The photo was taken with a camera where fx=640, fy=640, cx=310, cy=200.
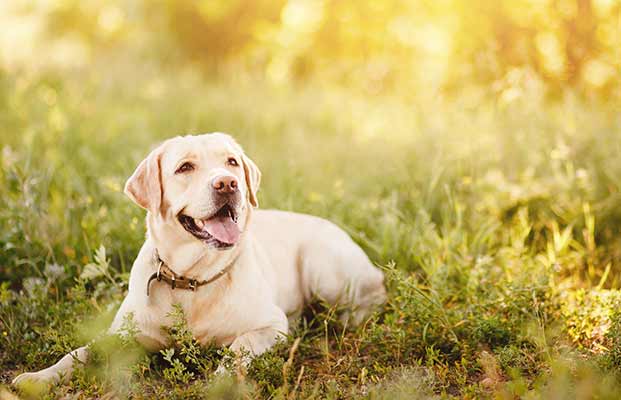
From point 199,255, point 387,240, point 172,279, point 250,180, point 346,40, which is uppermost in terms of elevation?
point 346,40

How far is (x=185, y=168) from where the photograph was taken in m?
2.96

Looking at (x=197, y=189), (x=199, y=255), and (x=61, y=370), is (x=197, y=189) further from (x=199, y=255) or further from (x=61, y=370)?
A: (x=61, y=370)

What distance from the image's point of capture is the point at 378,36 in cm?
1041

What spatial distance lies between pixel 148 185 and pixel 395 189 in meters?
2.37

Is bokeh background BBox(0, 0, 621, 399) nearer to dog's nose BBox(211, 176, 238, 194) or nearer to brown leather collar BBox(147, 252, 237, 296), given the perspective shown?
brown leather collar BBox(147, 252, 237, 296)

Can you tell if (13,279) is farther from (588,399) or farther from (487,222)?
(588,399)

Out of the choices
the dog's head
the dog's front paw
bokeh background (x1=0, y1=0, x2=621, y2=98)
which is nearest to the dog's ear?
the dog's head

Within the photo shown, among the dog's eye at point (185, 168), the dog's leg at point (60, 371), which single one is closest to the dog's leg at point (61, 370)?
the dog's leg at point (60, 371)

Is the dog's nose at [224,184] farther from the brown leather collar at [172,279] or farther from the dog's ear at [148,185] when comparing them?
the brown leather collar at [172,279]

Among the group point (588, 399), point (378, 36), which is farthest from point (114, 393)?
point (378, 36)

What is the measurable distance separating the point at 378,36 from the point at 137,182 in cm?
811

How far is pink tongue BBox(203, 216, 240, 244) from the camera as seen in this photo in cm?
281

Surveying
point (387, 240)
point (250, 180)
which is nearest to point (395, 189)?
point (387, 240)

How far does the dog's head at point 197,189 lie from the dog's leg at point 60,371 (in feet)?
2.24
